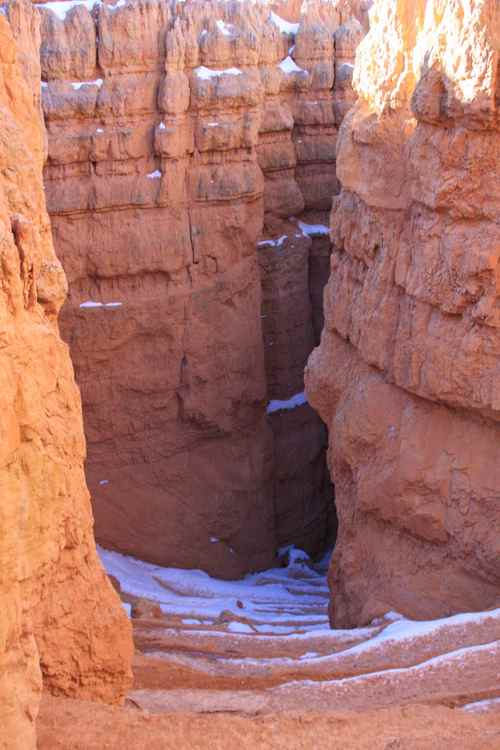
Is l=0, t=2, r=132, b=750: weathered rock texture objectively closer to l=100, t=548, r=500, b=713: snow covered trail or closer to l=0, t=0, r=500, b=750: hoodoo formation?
l=0, t=0, r=500, b=750: hoodoo formation

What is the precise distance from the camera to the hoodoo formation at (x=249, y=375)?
4781mm

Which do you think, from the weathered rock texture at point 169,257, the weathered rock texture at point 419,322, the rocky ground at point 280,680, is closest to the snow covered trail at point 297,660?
the rocky ground at point 280,680

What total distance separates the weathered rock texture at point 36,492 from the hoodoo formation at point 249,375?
0.06ft

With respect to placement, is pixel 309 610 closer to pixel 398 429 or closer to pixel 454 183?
pixel 398 429

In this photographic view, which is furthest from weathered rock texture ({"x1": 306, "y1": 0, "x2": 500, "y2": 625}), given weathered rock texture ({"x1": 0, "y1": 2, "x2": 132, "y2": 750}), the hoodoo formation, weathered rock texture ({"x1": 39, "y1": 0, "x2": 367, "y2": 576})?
weathered rock texture ({"x1": 0, "y1": 2, "x2": 132, "y2": 750})

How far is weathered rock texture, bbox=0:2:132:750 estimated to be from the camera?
3795 millimetres

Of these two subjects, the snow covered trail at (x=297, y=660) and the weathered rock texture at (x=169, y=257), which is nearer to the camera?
the snow covered trail at (x=297, y=660)

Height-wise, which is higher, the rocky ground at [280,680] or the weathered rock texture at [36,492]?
the weathered rock texture at [36,492]

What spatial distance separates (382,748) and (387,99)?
23.8ft

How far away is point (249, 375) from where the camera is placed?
52.2 feet

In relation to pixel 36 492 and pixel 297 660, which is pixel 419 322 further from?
pixel 36 492

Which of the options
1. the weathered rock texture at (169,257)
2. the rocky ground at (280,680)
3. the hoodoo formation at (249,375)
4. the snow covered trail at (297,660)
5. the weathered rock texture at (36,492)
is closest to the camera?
the weathered rock texture at (36,492)

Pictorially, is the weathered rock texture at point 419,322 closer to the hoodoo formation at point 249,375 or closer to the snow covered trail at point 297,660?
the hoodoo formation at point 249,375

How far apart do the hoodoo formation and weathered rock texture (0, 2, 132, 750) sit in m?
0.02
